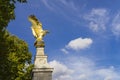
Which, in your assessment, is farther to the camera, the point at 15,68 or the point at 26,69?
the point at 26,69

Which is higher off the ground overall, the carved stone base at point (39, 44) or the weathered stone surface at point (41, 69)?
the carved stone base at point (39, 44)

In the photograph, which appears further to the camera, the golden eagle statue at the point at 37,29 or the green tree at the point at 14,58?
the golden eagle statue at the point at 37,29

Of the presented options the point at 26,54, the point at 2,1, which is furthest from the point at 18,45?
the point at 2,1

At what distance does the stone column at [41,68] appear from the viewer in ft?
97.7

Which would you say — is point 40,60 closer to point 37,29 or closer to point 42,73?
point 42,73

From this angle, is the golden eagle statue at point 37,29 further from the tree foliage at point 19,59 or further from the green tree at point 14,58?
the tree foliage at point 19,59

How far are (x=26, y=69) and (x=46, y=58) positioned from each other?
14.4 metres

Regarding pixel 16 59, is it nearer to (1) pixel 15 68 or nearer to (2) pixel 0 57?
(1) pixel 15 68

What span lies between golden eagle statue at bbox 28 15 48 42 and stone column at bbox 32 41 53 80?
5.48 ft

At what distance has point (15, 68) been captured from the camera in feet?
135

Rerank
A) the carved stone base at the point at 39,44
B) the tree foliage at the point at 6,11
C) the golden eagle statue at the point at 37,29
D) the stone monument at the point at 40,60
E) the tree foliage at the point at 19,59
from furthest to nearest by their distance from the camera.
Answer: the tree foliage at the point at 19,59
the golden eagle statue at the point at 37,29
the carved stone base at the point at 39,44
the stone monument at the point at 40,60
the tree foliage at the point at 6,11

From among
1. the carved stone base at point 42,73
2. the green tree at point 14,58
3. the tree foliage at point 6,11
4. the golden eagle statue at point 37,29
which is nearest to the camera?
the tree foliage at point 6,11

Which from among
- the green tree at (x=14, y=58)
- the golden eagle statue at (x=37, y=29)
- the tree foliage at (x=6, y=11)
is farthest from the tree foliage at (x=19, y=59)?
the tree foliage at (x=6, y=11)

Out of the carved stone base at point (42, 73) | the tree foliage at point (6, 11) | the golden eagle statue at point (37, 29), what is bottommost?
the carved stone base at point (42, 73)
